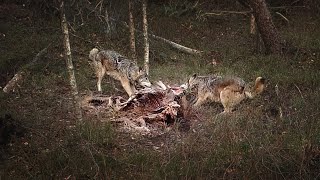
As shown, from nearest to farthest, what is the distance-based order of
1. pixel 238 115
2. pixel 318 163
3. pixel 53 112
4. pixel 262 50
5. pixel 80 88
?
1. pixel 318 163
2. pixel 238 115
3. pixel 53 112
4. pixel 80 88
5. pixel 262 50

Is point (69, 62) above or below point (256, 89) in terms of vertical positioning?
above

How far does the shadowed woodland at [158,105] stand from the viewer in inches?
296

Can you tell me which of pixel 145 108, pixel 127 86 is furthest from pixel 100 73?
pixel 145 108

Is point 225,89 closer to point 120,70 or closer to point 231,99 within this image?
point 231,99

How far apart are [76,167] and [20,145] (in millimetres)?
1558

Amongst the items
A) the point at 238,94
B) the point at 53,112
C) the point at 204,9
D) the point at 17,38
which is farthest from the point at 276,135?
the point at 204,9

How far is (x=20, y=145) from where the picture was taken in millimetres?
8398

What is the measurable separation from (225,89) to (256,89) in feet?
2.56

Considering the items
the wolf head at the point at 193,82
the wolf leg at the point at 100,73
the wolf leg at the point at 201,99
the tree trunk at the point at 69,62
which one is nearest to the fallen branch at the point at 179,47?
the wolf leg at the point at 100,73

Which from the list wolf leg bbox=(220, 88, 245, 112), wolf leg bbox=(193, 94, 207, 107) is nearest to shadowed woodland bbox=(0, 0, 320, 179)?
wolf leg bbox=(193, 94, 207, 107)

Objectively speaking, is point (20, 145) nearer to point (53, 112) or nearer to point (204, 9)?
point (53, 112)

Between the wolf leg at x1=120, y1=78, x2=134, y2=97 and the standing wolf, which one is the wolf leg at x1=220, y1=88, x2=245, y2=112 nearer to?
the standing wolf

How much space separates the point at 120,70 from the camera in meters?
12.5

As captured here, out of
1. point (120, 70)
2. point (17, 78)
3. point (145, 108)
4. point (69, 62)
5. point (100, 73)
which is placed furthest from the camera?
point (100, 73)
